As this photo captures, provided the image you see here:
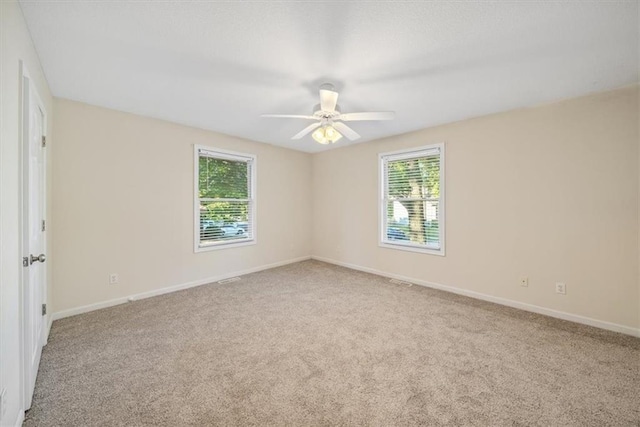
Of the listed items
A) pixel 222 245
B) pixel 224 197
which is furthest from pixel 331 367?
pixel 224 197

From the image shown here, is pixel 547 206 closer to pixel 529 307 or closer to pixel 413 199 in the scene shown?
pixel 529 307

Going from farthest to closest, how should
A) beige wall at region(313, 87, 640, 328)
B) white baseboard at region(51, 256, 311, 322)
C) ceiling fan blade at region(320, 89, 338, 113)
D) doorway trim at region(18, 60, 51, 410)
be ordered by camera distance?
white baseboard at region(51, 256, 311, 322) → beige wall at region(313, 87, 640, 328) → ceiling fan blade at region(320, 89, 338, 113) → doorway trim at region(18, 60, 51, 410)

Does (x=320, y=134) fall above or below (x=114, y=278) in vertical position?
above

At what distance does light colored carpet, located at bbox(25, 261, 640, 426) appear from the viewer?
4.98ft

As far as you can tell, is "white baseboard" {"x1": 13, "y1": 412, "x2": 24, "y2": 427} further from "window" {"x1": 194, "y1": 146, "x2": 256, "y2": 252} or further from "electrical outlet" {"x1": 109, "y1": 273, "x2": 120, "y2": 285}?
"window" {"x1": 194, "y1": 146, "x2": 256, "y2": 252}

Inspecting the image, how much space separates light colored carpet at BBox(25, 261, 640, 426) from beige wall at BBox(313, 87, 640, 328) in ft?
1.35

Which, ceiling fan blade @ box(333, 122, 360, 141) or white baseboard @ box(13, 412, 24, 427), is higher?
ceiling fan blade @ box(333, 122, 360, 141)

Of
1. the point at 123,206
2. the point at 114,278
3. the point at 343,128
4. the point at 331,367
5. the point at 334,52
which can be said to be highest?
the point at 334,52

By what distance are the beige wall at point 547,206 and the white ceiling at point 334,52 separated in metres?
0.36

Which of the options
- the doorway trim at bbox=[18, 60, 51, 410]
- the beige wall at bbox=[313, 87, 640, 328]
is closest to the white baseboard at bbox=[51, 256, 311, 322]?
the doorway trim at bbox=[18, 60, 51, 410]

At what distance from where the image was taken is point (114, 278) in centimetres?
309

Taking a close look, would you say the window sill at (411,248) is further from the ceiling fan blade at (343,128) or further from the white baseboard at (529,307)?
the ceiling fan blade at (343,128)

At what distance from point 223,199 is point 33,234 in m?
2.44

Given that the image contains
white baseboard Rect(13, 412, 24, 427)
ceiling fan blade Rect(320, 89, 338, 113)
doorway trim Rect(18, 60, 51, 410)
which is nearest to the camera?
white baseboard Rect(13, 412, 24, 427)
